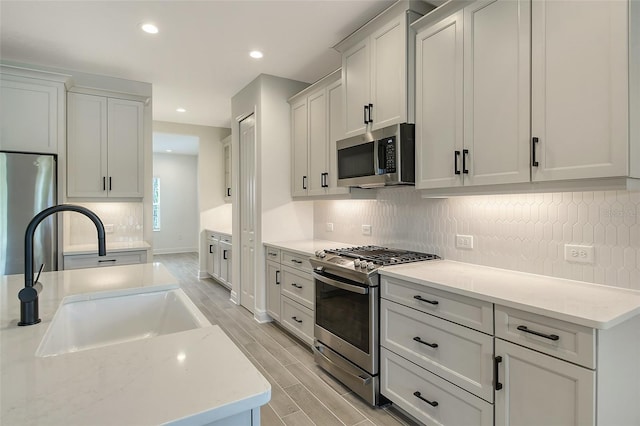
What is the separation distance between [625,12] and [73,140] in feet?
14.7

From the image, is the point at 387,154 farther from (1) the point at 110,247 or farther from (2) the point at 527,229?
(1) the point at 110,247

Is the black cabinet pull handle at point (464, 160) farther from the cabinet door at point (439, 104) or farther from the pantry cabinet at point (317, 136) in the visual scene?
the pantry cabinet at point (317, 136)

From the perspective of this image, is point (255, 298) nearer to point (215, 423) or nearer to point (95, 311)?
point (95, 311)

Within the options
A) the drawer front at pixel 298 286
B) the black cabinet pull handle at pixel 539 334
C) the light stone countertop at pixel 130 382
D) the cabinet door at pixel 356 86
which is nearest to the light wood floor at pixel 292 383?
the drawer front at pixel 298 286

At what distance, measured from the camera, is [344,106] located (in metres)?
2.97

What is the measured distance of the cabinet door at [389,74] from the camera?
2.39m

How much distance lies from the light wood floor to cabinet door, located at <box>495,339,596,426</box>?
77 cm

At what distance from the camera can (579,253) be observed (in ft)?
6.00

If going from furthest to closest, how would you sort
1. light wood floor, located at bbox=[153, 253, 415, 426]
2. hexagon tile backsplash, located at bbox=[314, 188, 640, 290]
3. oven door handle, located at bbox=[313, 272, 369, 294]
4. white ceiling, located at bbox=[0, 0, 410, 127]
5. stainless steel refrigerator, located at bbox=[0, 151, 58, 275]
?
stainless steel refrigerator, located at bbox=[0, 151, 58, 275] → white ceiling, located at bbox=[0, 0, 410, 127] → oven door handle, located at bbox=[313, 272, 369, 294] → light wood floor, located at bbox=[153, 253, 415, 426] → hexagon tile backsplash, located at bbox=[314, 188, 640, 290]

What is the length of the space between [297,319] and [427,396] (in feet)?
5.22

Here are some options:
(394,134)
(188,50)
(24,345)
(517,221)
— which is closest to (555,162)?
(517,221)

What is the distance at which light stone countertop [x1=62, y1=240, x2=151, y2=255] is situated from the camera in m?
3.47

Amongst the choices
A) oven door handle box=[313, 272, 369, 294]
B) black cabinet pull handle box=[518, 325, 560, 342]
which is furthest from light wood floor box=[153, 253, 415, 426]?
black cabinet pull handle box=[518, 325, 560, 342]

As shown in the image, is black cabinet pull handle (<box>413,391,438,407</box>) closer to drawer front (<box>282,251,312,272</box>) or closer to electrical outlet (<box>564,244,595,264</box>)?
electrical outlet (<box>564,244,595,264</box>)
